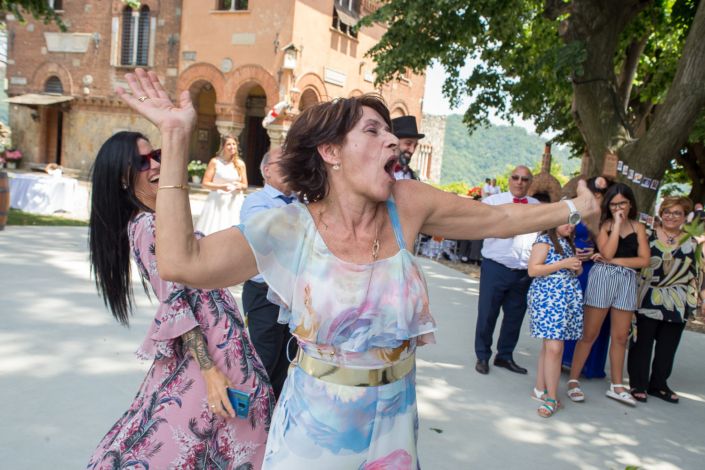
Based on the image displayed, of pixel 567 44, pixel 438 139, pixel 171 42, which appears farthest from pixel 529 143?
pixel 567 44

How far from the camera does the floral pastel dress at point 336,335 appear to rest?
184 cm

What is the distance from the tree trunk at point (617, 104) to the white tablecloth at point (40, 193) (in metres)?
12.3

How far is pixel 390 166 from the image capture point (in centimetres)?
197

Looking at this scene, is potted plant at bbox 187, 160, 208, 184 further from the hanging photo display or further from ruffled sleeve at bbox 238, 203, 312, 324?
ruffled sleeve at bbox 238, 203, 312, 324

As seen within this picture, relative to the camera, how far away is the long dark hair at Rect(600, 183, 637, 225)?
546 cm

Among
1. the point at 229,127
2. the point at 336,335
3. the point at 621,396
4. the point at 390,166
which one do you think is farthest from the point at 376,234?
the point at 229,127

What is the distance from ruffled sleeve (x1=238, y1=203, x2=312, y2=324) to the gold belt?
0.20 meters

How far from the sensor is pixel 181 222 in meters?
1.69

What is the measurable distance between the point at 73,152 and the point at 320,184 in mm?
28097

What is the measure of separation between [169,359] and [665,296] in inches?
196

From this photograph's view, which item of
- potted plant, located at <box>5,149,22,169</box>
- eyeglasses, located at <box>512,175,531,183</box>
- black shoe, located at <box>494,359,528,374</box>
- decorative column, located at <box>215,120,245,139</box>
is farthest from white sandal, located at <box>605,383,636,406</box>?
potted plant, located at <box>5,149,22,169</box>

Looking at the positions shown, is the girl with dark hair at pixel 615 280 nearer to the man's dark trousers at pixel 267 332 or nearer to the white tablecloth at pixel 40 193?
the man's dark trousers at pixel 267 332

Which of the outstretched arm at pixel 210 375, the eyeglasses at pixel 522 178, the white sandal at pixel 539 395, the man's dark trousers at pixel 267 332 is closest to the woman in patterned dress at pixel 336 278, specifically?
the outstretched arm at pixel 210 375

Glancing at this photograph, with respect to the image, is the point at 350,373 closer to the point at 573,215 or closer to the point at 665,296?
the point at 573,215
